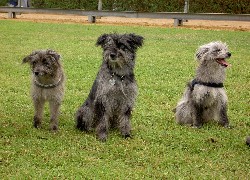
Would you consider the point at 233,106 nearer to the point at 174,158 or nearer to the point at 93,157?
the point at 174,158

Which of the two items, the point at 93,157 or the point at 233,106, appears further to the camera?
the point at 233,106

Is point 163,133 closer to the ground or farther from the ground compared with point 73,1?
closer to the ground

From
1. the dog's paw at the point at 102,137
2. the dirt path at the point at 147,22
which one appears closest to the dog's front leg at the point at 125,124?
the dog's paw at the point at 102,137

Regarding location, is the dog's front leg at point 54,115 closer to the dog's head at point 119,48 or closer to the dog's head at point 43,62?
the dog's head at point 43,62

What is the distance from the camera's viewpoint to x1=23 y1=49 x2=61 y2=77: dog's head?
7480 mm

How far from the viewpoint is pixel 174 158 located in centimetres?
653

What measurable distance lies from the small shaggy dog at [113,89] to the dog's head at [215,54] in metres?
1.27

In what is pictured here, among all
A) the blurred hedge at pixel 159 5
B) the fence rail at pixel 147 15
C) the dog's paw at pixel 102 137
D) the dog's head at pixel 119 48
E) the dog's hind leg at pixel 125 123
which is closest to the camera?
the dog's head at pixel 119 48

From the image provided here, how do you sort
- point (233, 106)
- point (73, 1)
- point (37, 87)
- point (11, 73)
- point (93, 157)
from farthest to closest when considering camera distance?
point (73, 1)
point (11, 73)
point (233, 106)
point (37, 87)
point (93, 157)

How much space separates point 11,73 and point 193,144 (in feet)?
20.7

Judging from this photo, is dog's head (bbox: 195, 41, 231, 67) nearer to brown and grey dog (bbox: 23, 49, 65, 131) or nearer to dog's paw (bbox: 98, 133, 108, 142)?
dog's paw (bbox: 98, 133, 108, 142)

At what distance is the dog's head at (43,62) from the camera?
24.5 feet

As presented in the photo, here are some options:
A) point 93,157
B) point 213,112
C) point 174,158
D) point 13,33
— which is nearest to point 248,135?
point 213,112

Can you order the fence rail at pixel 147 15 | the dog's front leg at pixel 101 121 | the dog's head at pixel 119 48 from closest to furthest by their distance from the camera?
the dog's head at pixel 119 48 < the dog's front leg at pixel 101 121 < the fence rail at pixel 147 15
